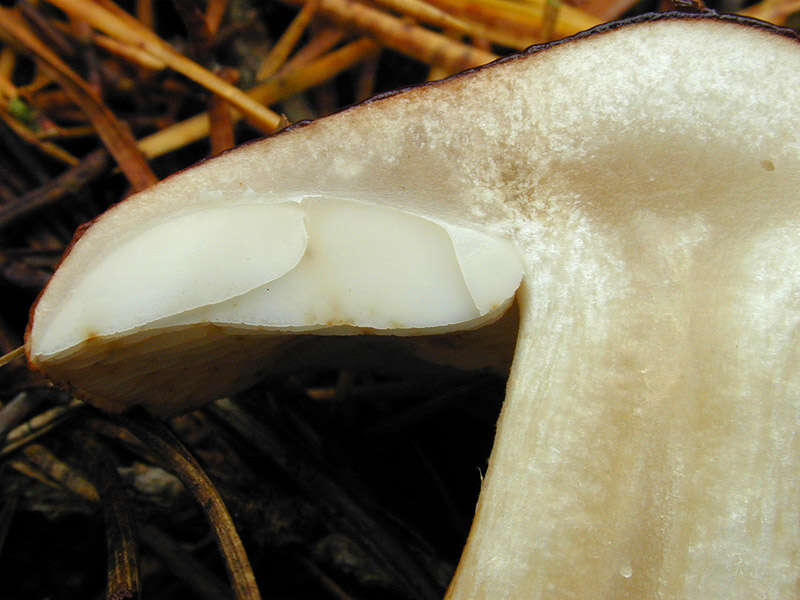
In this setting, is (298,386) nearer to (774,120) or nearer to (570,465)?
(570,465)

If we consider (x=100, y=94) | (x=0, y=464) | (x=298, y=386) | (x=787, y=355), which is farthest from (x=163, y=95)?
(x=787, y=355)

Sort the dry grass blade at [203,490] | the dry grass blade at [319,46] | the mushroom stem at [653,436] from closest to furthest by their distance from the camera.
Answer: the mushroom stem at [653,436] → the dry grass blade at [203,490] → the dry grass blade at [319,46]

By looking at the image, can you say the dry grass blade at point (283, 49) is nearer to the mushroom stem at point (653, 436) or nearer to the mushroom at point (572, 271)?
the mushroom at point (572, 271)

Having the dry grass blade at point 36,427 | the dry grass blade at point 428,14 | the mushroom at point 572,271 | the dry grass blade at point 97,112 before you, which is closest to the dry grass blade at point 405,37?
the dry grass blade at point 428,14

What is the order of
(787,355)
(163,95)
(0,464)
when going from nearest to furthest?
(787,355) → (0,464) → (163,95)

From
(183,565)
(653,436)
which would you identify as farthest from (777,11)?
(183,565)

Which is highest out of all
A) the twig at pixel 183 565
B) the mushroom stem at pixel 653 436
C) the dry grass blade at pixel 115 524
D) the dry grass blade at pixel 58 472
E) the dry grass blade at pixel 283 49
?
the dry grass blade at pixel 283 49

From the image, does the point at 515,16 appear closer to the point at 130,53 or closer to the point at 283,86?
the point at 283,86

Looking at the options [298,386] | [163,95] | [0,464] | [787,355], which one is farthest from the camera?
[163,95]
